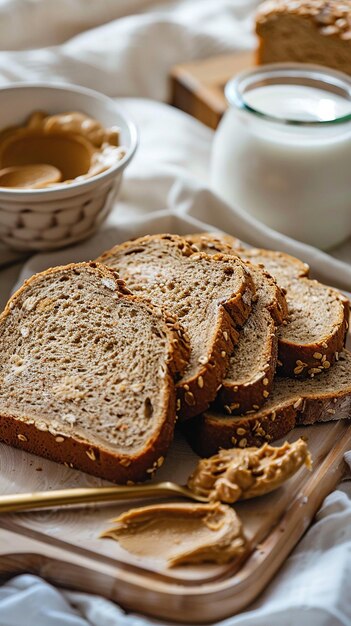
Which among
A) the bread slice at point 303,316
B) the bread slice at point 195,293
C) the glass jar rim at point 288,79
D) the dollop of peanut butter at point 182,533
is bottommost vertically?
the dollop of peanut butter at point 182,533

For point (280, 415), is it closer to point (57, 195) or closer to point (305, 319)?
point (305, 319)

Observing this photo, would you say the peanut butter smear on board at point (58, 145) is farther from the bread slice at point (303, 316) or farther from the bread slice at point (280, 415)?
the bread slice at point (280, 415)

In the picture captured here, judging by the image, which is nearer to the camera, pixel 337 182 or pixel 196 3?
pixel 337 182

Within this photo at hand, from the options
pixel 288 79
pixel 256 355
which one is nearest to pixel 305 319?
pixel 256 355

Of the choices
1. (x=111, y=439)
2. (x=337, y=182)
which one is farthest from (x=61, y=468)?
(x=337, y=182)

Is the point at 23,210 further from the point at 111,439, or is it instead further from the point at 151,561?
the point at 151,561

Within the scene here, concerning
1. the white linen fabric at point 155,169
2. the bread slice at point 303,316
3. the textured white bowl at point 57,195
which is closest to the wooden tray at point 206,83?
the white linen fabric at point 155,169

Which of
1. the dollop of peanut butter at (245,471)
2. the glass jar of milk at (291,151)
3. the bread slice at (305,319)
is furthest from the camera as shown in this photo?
the glass jar of milk at (291,151)
